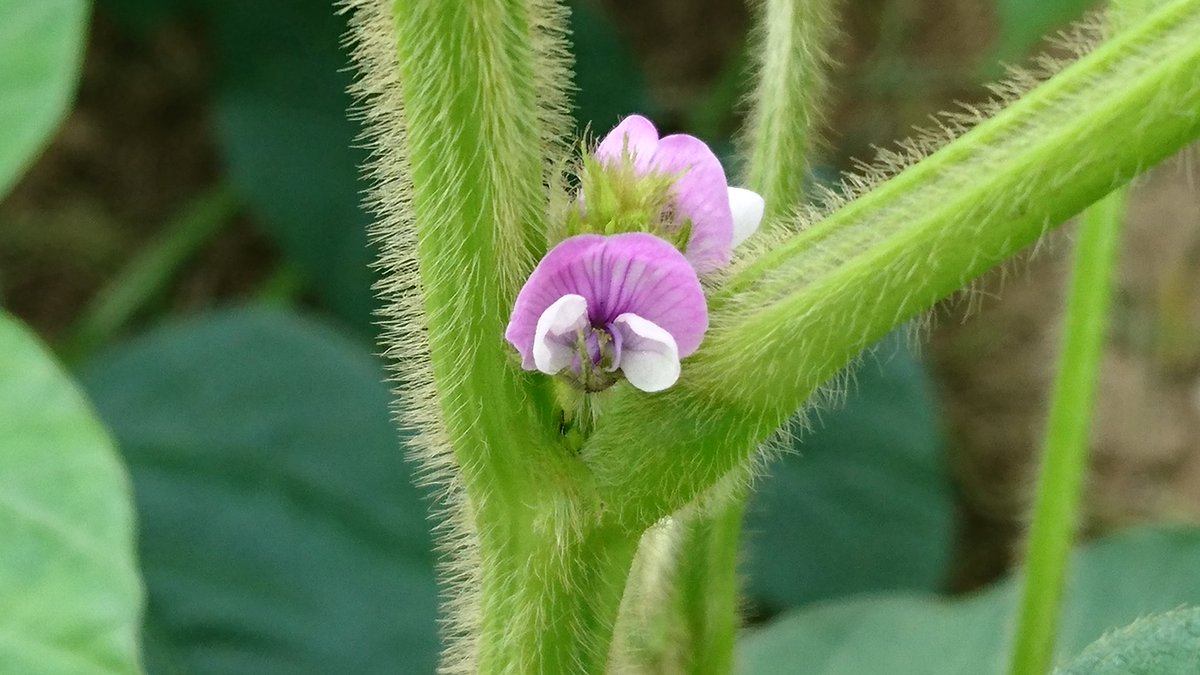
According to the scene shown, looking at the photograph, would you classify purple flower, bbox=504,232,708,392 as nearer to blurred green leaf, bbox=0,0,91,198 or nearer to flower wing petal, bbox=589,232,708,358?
flower wing petal, bbox=589,232,708,358

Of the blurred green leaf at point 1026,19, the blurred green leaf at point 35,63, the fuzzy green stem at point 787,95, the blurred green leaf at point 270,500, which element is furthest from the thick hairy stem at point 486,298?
the blurred green leaf at point 1026,19

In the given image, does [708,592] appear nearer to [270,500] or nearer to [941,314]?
[270,500]

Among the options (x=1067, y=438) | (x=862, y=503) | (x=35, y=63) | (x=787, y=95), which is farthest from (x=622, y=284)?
(x=862, y=503)

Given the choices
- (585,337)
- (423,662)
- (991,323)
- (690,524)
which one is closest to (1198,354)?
(991,323)

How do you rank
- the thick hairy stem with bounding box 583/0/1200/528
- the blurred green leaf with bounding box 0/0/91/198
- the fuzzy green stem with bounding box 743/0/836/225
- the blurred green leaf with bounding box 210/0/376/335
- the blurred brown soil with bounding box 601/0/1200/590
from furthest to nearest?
the blurred brown soil with bounding box 601/0/1200/590, the blurred green leaf with bounding box 210/0/376/335, the blurred green leaf with bounding box 0/0/91/198, the fuzzy green stem with bounding box 743/0/836/225, the thick hairy stem with bounding box 583/0/1200/528

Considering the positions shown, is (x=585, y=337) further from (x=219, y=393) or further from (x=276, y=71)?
(x=276, y=71)

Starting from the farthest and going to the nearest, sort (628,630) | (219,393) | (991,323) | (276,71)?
1. (991,323)
2. (276,71)
3. (219,393)
4. (628,630)

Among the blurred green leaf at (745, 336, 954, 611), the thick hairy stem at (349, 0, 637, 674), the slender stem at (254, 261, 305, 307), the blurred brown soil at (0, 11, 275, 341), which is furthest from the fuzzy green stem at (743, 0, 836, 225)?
the blurred brown soil at (0, 11, 275, 341)

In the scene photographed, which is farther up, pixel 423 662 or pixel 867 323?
pixel 423 662
